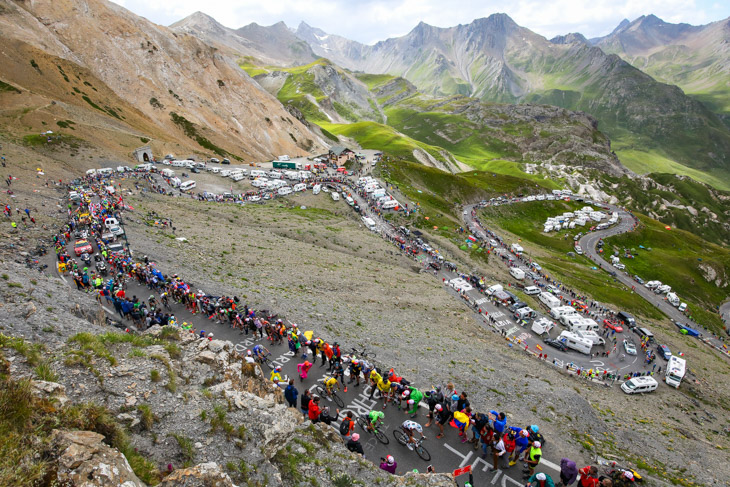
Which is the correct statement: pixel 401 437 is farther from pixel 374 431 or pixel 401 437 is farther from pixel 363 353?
pixel 363 353

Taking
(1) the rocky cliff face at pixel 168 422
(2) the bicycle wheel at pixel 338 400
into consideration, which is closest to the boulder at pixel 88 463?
(1) the rocky cliff face at pixel 168 422

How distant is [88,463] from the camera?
8688mm

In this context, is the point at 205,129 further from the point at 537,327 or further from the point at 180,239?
the point at 537,327

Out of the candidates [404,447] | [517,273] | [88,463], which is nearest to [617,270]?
[517,273]

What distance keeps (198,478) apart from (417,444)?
10.5 meters

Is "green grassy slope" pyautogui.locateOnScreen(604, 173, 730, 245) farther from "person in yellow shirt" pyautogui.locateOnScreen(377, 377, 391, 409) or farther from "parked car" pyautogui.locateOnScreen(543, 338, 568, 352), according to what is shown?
"person in yellow shirt" pyautogui.locateOnScreen(377, 377, 391, 409)

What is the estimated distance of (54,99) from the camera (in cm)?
8794

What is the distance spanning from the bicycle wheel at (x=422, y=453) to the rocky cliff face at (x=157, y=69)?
11229 cm

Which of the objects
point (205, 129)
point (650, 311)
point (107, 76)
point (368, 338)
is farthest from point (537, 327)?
point (107, 76)

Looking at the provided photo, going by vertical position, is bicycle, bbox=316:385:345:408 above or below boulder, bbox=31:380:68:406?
below

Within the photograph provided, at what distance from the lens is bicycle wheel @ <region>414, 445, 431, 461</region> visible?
56.0 feet

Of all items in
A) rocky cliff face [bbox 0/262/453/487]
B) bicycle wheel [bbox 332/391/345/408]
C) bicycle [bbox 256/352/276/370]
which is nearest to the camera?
rocky cliff face [bbox 0/262/453/487]

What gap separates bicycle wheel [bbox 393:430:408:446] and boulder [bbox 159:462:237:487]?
→ 362 inches

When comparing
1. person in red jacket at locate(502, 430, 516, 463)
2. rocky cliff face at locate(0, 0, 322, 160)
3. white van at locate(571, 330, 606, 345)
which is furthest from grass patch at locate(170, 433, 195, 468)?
rocky cliff face at locate(0, 0, 322, 160)
